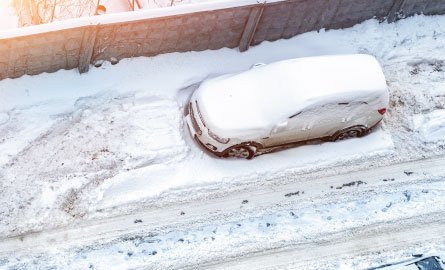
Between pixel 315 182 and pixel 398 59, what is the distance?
3753mm

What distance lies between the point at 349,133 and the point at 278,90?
186cm

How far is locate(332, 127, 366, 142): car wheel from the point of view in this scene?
1105 centimetres

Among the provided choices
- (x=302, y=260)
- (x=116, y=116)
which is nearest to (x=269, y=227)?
(x=302, y=260)

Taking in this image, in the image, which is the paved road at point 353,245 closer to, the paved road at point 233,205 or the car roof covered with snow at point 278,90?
the paved road at point 233,205

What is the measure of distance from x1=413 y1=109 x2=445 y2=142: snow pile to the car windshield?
259 centimetres

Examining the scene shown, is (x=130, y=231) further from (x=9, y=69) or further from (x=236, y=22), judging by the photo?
(x=236, y=22)

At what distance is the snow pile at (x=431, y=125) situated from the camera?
456 inches

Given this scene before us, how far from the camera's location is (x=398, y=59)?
12.5 metres

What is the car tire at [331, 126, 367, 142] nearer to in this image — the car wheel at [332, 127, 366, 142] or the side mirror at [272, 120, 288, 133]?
the car wheel at [332, 127, 366, 142]

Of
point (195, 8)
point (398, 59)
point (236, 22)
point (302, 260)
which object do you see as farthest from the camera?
point (398, 59)

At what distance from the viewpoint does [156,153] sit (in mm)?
10781

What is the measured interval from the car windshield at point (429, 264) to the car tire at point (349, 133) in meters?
2.73

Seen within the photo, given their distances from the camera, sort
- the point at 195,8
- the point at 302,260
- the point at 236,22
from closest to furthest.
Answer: the point at 302,260
the point at 195,8
the point at 236,22

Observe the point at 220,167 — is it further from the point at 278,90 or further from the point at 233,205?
the point at 278,90
